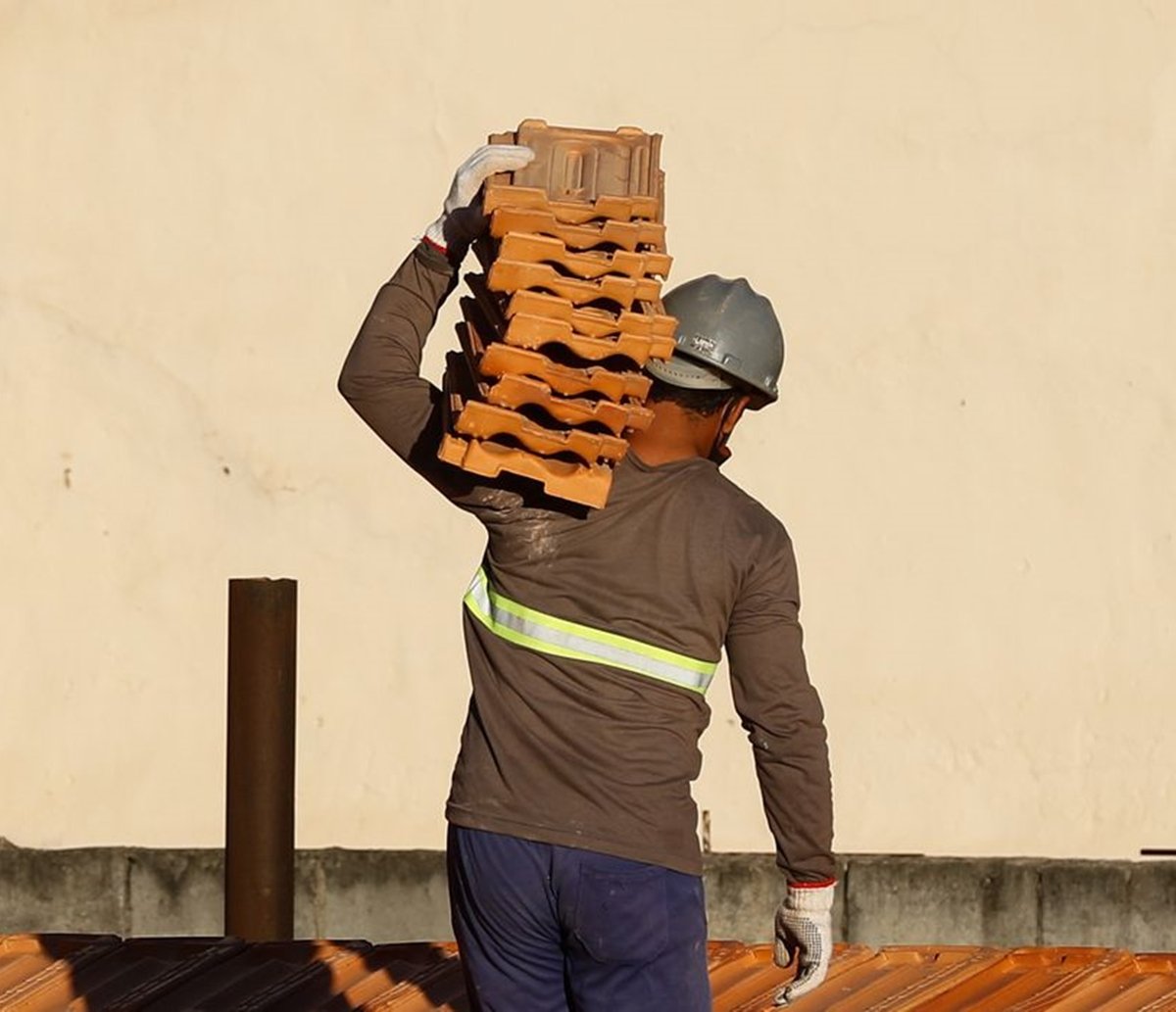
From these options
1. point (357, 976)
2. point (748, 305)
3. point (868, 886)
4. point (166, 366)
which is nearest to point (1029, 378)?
point (868, 886)

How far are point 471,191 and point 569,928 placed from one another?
1305 millimetres

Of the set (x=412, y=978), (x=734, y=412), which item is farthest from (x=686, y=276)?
(x=734, y=412)

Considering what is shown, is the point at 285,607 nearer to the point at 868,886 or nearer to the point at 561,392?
the point at 868,886

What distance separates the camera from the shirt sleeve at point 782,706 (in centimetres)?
505

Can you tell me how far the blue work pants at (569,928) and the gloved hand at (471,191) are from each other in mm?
1047

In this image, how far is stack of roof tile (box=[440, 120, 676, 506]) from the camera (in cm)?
494

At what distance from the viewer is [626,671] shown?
16.3 ft

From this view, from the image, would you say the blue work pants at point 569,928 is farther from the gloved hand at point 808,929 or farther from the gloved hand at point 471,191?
the gloved hand at point 471,191

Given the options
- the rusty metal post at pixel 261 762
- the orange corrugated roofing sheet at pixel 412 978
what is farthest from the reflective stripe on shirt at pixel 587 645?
the rusty metal post at pixel 261 762

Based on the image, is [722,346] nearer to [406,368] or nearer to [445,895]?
[406,368]

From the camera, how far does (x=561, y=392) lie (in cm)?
501

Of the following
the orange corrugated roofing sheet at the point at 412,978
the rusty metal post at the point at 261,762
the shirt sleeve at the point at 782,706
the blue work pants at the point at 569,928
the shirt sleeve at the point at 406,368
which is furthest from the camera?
the rusty metal post at the point at 261,762

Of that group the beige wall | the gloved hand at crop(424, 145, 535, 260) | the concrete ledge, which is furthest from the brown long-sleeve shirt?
the beige wall

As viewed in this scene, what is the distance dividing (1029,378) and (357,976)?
3.86 m
